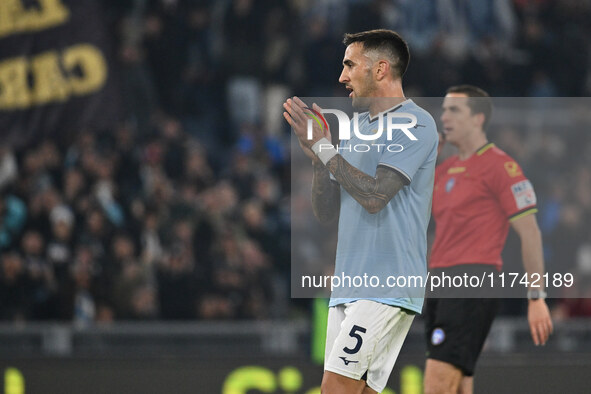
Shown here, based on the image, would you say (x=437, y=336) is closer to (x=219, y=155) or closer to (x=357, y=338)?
(x=357, y=338)

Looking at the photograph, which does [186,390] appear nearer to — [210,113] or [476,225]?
[476,225]

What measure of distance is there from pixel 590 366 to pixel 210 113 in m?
6.15

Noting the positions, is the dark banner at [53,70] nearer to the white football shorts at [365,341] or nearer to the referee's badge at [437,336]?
the referee's badge at [437,336]

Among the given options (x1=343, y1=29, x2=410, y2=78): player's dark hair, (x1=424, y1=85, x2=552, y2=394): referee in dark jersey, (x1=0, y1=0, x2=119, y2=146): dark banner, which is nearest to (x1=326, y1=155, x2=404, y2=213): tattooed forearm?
(x1=343, y1=29, x2=410, y2=78): player's dark hair

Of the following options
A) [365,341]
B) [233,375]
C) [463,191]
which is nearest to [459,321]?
[463,191]

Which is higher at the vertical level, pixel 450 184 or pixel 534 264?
pixel 450 184

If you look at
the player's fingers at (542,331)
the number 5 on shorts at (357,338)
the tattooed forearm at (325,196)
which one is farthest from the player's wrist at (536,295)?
the number 5 on shorts at (357,338)

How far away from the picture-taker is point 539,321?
18.9ft

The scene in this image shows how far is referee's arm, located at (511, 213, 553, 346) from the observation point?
5.74 m

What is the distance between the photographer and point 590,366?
7980mm

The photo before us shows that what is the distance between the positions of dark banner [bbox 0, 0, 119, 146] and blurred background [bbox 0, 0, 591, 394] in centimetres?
2

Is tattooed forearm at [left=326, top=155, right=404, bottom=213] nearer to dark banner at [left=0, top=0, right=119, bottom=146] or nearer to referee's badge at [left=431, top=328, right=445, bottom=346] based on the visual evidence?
Answer: referee's badge at [left=431, top=328, right=445, bottom=346]

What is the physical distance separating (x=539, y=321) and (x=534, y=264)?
0.33 m

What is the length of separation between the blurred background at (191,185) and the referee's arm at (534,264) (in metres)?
0.23
